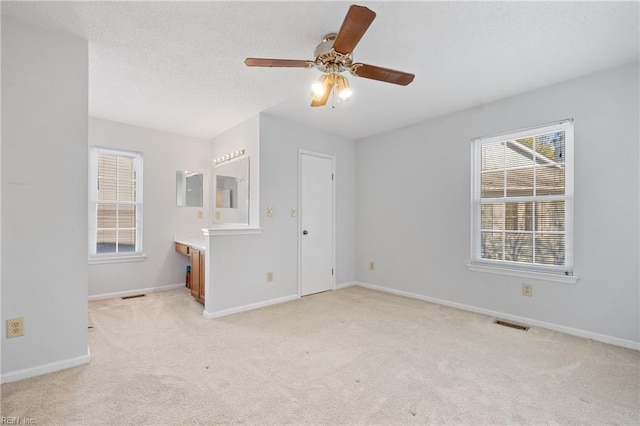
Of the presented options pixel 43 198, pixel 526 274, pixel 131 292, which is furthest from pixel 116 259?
pixel 526 274

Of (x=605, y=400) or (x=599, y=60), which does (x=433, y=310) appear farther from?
(x=599, y=60)

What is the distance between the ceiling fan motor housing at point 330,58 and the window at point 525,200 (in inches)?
88.1

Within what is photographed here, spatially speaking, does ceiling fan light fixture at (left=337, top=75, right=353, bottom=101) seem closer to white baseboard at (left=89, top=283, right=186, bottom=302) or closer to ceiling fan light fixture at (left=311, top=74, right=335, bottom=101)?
ceiling fan light fixture at (left=311, top=74, right=335, bottom=101)

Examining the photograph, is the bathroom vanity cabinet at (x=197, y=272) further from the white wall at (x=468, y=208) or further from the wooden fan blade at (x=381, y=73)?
the wooden fan blade at (x=381, y=73)

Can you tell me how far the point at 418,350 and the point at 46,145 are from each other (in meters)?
3.18

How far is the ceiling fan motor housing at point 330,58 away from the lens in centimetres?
195

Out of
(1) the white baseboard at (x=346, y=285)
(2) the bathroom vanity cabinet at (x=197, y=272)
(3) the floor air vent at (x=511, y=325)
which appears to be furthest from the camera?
(1) the white baseboard at (x=346, y=285)

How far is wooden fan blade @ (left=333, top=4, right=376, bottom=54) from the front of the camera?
4.84 feet

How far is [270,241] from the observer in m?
3.85

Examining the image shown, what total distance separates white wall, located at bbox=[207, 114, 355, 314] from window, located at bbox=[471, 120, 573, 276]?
7.11 ft

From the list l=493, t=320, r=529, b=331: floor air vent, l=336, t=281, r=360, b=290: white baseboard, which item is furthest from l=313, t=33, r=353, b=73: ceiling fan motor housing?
→ l=336, t=281, r=360, b=290: white baseboard

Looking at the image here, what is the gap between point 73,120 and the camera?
7.34 feet

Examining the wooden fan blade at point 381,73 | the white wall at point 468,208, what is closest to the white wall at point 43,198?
the wooden fan blade at point 381,73

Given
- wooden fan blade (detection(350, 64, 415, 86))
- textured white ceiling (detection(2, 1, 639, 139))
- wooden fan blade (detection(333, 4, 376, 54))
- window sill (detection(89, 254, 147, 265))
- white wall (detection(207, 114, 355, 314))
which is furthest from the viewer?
window sill (detection(89, 254, 147, 265))
